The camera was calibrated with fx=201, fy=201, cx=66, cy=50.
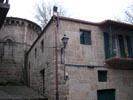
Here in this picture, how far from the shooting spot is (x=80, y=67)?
40.3 feet

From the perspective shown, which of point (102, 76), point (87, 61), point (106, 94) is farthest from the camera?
point (102, 76)

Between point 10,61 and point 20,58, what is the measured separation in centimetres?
105

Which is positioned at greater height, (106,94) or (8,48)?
(8,48)

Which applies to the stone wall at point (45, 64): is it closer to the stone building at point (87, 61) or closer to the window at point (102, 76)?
the stone building at point (87, 61)

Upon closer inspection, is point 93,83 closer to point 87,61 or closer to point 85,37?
point 87,61

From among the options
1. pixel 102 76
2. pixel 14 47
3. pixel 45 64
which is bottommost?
pixel 102 76

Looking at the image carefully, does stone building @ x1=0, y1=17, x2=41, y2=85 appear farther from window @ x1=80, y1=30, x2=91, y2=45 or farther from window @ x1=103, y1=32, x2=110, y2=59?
window @ x1=103, y1=32, x2=110, y2=59

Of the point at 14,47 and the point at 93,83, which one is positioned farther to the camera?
the point at 14,47

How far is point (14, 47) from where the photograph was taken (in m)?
20.9

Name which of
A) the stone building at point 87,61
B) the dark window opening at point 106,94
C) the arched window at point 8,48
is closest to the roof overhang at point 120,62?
the stone building at point 87,61

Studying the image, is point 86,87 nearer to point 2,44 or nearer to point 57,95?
point 57,95

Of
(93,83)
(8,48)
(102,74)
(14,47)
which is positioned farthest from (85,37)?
(8,48)

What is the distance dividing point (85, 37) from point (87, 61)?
1630mm

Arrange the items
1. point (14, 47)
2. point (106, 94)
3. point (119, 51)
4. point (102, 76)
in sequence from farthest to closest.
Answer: point (14, 47), point (119, 51), point (102, 76), point (106, 94)
